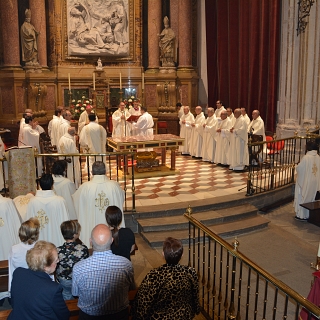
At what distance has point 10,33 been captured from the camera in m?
13.2

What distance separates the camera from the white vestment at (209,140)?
40.4 ft

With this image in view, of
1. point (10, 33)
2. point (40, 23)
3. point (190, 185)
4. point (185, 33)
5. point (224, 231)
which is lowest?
point (224, 231)

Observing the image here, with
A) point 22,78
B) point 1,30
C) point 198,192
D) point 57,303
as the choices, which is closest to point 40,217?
point 57,303

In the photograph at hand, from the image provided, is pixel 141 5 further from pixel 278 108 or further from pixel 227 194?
pixel 227 194

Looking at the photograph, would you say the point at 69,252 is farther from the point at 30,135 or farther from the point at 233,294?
the point at 30,135

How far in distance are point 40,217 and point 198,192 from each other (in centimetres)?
436

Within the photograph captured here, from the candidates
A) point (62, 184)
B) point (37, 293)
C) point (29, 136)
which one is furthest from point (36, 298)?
point (29, 136)

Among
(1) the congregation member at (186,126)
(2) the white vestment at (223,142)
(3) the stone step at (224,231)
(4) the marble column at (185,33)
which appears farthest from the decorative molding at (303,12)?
(3) the stone step at (224,231)

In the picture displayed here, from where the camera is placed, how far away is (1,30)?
43.8 ft

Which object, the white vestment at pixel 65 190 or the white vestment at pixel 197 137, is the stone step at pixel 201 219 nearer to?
the white vestment at pixel 65 190

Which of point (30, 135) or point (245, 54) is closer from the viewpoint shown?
point (30, 135)

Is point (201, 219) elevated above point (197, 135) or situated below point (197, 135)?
below

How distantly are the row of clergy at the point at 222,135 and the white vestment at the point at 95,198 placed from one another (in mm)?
5572

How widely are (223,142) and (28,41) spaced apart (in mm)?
6725
